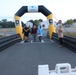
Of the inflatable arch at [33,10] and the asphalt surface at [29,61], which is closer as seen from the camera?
the asphalt surface at [29,61]

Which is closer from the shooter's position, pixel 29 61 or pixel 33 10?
pixel 29 61

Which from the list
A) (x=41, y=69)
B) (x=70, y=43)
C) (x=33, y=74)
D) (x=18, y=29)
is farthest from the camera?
(x=18, y=29)

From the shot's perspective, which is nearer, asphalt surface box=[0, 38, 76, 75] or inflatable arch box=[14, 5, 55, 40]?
asphalt surface box=[0, 38, 76, 75]

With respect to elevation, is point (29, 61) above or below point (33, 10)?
below

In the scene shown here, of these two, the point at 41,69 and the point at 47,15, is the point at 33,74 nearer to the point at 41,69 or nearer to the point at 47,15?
the point at 41,69

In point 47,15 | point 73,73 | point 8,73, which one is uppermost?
point 47,15

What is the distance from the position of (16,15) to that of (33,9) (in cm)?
207

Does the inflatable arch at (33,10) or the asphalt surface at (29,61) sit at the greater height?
the inflatable arch at (33,10)

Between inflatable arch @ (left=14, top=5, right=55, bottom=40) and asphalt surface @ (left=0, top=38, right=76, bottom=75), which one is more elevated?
inflatable arch @ (left=14, top=5, right=55, bottom=40)

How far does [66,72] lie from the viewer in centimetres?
452

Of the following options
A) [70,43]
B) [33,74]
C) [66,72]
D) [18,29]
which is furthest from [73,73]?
[18,29]

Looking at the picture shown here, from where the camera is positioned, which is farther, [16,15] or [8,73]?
[16,15]

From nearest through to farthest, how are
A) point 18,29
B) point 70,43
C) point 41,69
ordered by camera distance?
point 41,69, point 70,43, point 18,29

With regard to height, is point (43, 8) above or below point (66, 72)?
above
